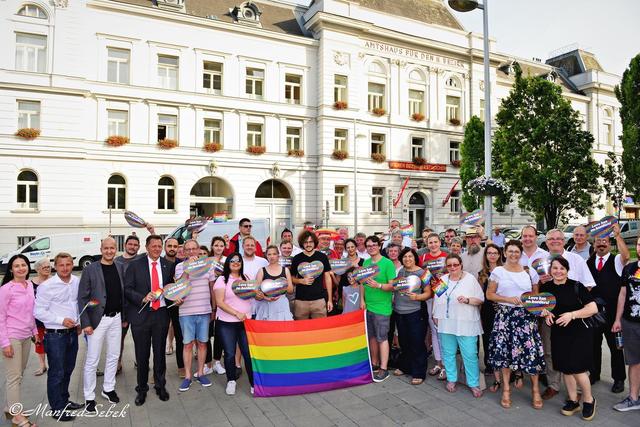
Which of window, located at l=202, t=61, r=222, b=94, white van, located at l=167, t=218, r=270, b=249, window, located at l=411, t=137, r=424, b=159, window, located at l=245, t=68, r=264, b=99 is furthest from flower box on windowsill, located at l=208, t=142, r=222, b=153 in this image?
window, located at l=411, t=137, r=424, b=159

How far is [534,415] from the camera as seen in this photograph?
5.24 meters

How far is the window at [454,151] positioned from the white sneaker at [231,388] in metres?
31.0

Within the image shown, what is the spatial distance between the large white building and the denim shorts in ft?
65.1

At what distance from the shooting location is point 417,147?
3338 cm

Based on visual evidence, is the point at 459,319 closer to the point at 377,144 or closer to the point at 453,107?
the point at 377,144

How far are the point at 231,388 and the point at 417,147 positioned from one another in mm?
29645

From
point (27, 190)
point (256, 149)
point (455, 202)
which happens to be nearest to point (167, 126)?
point (256, 149)

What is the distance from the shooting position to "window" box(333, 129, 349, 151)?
30.0 m

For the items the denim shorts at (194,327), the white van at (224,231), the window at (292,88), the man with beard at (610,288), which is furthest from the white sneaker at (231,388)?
the window at (292,88)

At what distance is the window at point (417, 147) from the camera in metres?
33.2

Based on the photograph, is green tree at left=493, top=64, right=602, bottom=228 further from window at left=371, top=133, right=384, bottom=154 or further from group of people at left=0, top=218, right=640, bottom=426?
group of people at left=0, top=218, right=640, bottom=426

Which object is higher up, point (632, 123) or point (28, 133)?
point (632, 123)

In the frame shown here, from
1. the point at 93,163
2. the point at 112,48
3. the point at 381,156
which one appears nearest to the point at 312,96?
the point at 381,156

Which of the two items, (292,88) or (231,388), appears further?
(292,88)
